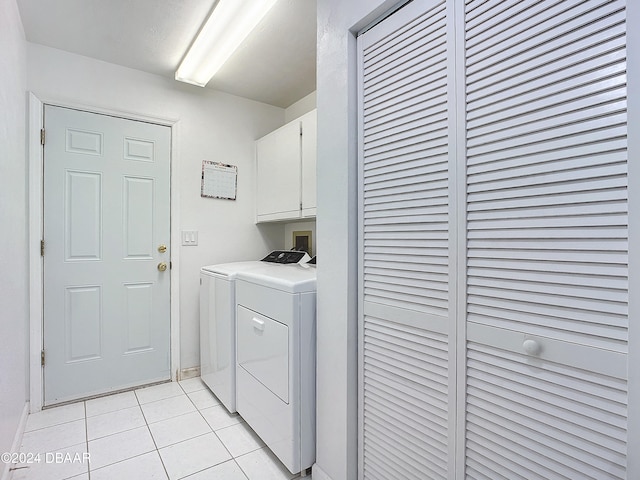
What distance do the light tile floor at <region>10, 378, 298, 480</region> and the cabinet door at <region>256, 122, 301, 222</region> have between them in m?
1.43

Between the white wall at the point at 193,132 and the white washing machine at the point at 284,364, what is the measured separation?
1026 mm

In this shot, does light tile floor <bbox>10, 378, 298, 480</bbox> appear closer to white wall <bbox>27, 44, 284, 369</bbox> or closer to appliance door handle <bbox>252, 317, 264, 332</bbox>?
white wall <bbox>27, 44, 284, 369</bbox>

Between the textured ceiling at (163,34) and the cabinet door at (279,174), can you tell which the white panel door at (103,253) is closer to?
the textured ceiling at (163,34)

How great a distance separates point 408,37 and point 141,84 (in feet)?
6.91

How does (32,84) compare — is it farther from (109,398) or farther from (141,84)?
(109,398)

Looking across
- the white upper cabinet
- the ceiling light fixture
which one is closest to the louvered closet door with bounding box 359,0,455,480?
the ceiling light fixture

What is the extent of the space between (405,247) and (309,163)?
1318 mm

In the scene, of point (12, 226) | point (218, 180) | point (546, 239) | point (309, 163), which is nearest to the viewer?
point (546, 239)

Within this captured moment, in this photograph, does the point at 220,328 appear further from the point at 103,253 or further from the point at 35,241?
the point at 35,241

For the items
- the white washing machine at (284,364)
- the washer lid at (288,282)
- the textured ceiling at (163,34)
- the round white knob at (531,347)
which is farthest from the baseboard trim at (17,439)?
the textured ceiling at (163,34)

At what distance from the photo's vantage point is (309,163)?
7.62ft

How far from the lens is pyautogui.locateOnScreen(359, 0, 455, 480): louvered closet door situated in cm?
107

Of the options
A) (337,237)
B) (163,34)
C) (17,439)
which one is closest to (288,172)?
(163,34)

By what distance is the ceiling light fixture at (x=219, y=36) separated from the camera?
170 centimetres
